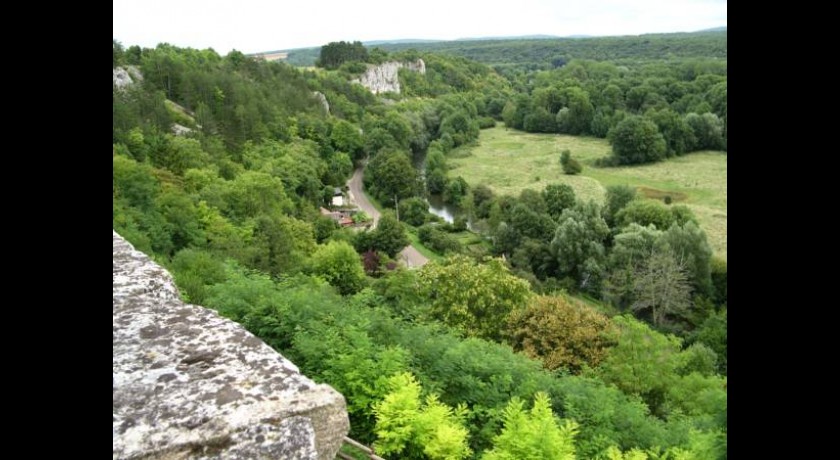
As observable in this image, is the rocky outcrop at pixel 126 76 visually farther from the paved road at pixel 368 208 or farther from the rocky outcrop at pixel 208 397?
the rocky outcrop at pixel 208 397

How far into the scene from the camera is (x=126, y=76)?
54469mm

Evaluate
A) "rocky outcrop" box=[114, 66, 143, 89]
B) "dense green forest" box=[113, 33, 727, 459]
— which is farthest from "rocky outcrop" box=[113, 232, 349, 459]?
"rocky outcrop" box=[114, 66, 143, 89]

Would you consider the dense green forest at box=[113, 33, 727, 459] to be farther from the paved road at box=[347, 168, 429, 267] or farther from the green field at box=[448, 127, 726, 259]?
the green field at box=[448, 127, 726, 259]

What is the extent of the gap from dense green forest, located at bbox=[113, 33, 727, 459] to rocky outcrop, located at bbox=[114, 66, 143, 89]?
0.72 m

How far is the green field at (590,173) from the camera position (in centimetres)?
6212

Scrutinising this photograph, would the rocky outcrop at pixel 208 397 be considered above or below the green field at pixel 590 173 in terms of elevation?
below

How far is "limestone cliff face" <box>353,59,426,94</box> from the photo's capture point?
130 metres

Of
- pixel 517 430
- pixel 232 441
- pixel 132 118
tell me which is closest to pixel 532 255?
pixel 132 118

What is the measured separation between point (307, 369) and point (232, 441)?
16.2 feet

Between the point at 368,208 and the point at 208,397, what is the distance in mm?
58338

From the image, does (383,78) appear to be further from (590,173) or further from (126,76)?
(126,76)

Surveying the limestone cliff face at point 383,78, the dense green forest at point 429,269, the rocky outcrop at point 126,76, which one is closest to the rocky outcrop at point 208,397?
the dense green forest at point 429,269

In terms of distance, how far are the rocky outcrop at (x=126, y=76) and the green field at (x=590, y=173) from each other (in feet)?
127

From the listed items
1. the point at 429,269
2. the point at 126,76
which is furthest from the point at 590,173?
the point at 126,76
